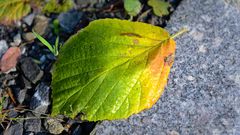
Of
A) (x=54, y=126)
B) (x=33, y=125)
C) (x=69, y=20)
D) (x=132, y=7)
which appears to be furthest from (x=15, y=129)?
(x=132, y=7)

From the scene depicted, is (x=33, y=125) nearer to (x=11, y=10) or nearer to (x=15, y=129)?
(x=15, y=129)

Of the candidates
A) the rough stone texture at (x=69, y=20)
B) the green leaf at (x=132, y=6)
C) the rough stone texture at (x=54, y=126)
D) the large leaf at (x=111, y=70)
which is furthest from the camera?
the rough stone texture at (x=69, y=20)

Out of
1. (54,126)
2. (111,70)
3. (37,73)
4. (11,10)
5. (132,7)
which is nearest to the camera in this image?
(111,70)

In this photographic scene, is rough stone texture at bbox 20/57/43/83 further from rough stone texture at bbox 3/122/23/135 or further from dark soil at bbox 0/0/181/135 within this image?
rough stone texture at bbox 3/122/23/135

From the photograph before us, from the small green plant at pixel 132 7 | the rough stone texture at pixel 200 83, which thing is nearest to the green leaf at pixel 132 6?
the small green plant at pixel 132 7

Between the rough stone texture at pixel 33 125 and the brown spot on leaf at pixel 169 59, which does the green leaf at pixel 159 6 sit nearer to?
the brown spot on leaf at pixel 169 59

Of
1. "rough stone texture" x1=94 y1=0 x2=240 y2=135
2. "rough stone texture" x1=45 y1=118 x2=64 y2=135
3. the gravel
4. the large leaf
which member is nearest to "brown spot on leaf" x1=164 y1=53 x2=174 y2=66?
the large leaf
